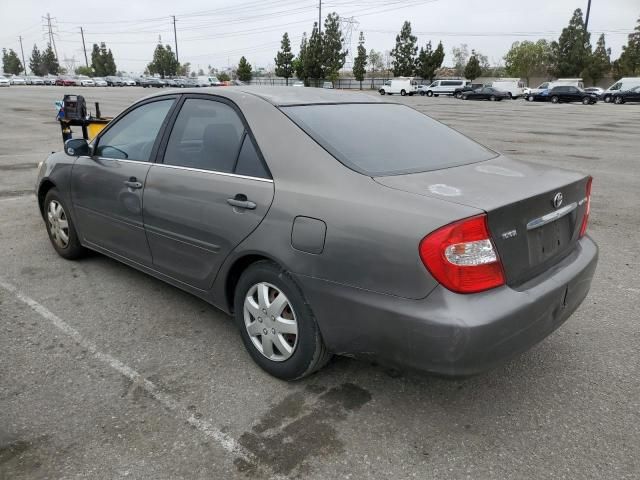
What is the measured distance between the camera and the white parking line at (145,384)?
2487 mm

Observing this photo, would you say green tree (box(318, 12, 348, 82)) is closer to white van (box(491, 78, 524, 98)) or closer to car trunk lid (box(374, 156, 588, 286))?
white van (box(491, 78, 524, 98))

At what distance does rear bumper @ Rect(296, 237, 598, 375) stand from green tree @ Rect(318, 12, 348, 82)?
73118mm

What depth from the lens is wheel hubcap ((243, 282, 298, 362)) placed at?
2.82 metres

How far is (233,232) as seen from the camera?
2955 mm

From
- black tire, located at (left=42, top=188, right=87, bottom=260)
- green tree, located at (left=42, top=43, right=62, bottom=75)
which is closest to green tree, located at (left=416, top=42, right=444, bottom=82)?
black tire, located at (left=42, top=188, right=87, bottom=260)

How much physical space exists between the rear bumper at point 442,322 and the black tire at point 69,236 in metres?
2.87

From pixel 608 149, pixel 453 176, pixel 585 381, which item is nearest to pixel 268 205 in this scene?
pixel 453 176

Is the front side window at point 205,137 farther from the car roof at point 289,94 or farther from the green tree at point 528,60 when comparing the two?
the green tree at point 528,60

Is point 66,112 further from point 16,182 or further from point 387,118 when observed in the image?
point 387,118

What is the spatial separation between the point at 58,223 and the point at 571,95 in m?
44.3

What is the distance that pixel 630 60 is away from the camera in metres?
69.8

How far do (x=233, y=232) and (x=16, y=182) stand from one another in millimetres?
7196

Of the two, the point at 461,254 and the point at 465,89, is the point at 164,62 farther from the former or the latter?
the point at 461,254

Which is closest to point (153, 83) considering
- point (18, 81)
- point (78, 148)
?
point (18, 81)
